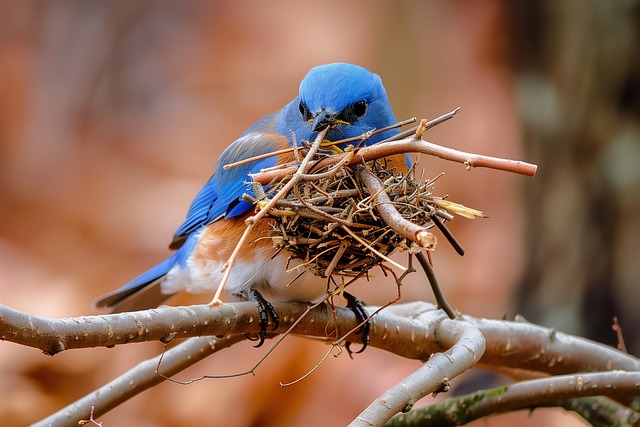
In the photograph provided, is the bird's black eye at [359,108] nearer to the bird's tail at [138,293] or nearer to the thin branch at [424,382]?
the thin branch at [424,382]

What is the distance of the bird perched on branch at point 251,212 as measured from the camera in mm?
2043

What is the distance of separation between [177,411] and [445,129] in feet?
6.88

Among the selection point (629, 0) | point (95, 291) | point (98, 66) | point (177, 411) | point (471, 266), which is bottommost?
point (177, 411)

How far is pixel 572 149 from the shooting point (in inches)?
163

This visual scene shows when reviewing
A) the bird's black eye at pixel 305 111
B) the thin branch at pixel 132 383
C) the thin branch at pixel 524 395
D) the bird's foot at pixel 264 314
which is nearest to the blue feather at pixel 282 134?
the bird's black eye at pixel 305 111

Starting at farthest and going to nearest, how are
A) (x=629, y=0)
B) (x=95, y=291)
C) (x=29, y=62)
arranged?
(x=29, y=62) < (x=95, y=291) < (x=629, y=0)

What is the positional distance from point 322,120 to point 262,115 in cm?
299

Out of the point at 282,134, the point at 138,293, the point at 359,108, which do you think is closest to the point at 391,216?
the point at 359,108

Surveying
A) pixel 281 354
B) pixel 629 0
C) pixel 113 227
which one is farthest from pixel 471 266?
pixel 113 227

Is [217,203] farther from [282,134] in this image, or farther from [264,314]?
[264,314]

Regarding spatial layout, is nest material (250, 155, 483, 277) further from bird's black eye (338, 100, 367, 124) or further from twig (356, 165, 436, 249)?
bird's black eye (338, 100, 367, 124)

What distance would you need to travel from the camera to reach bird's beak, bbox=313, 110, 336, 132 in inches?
77.1

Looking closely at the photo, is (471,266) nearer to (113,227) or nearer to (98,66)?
(113,227)

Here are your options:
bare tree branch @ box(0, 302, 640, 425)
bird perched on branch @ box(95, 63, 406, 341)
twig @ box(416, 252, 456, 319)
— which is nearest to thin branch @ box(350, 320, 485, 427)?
bare tree branch @ box(0, 302, 640, 425)
